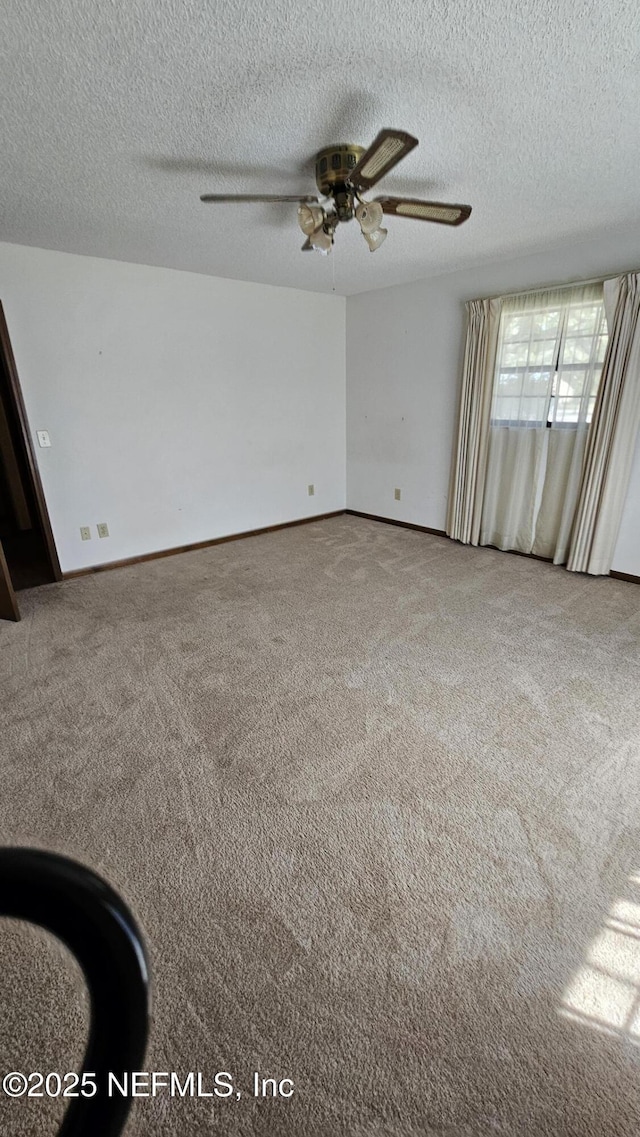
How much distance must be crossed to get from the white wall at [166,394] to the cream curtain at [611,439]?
2.62 metres

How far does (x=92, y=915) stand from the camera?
0.37 metres

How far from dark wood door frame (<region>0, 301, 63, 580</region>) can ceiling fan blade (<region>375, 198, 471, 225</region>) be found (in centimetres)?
255

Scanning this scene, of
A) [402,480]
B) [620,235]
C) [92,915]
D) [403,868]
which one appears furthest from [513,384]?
[92,915]

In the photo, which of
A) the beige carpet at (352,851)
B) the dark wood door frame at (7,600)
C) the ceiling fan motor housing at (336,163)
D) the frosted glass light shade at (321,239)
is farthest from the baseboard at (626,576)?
the dark wood door frame at (7,600)

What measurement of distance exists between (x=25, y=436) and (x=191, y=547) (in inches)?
61.4

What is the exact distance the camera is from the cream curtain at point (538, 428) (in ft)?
10.9

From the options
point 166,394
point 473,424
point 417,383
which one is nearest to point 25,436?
point 166,394

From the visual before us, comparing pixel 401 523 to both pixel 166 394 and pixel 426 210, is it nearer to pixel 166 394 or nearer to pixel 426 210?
pixel 166 394

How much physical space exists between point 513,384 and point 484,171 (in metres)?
1.75

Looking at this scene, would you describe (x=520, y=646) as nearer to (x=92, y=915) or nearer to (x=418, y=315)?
(x=92, y=915)

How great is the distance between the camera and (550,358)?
3.42 meters

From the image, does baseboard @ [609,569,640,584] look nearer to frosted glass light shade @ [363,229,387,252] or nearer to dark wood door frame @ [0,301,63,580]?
frosted glass light shade @ [363,229,387,252]

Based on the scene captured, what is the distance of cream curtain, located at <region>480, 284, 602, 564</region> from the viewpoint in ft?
10.9

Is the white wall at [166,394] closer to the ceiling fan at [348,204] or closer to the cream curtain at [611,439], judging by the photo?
the ceiling fan at [348,204]
